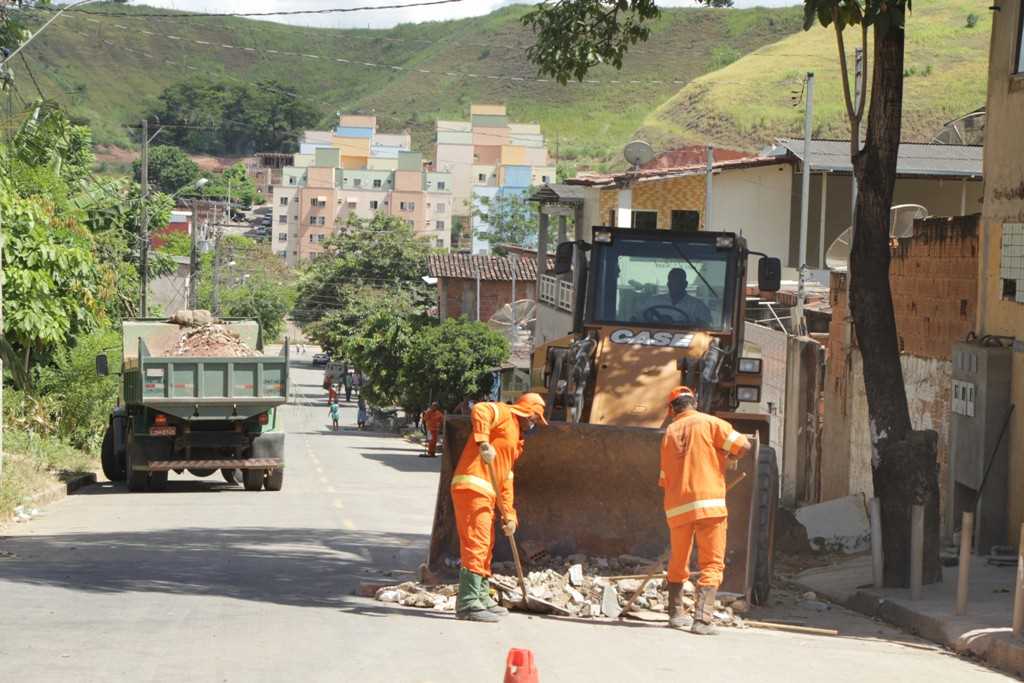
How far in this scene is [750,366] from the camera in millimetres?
14695

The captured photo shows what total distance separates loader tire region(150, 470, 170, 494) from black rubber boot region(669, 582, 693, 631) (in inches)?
565

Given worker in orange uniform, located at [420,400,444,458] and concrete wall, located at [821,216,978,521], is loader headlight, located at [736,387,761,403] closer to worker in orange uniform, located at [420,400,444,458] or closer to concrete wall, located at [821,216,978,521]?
concrete wall, located at [821,216,978,521]

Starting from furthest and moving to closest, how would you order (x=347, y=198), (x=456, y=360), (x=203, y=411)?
1. (x=347, y=198)
2. (x=456, y=360)
3. (x=203, y=411)

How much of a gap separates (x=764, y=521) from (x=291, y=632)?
13.2 feet

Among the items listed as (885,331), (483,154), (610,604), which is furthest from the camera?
(483,154)

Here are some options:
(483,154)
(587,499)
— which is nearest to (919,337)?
(587,499)

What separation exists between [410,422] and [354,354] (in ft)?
14.1

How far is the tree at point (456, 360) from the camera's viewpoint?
165 feet

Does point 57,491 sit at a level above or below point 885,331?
below

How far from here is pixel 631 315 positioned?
14820 mm

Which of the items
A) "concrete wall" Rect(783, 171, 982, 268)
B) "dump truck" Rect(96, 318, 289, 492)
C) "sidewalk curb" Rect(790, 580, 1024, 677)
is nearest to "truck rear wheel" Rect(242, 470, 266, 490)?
"dump truck" Rect(96, 318, 289, 492)

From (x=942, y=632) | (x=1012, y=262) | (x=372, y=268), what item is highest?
(x=1012, y=262)

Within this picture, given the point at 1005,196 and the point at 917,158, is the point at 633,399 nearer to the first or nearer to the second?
the point at 1005,196

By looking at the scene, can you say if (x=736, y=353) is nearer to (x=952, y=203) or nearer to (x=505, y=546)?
(x=505, y=546)
